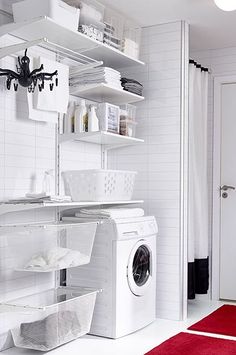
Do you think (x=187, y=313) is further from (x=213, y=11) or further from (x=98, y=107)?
(x=213, y=11)

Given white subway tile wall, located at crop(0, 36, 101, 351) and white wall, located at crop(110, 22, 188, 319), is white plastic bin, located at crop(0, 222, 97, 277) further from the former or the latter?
white wall, located at crop(110, 22, 188, 319)

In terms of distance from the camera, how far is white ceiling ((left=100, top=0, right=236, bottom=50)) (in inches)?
147

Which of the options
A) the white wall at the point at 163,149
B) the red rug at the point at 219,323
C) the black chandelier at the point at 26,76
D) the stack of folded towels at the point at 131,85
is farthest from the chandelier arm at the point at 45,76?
the red rug at the point at 219,323

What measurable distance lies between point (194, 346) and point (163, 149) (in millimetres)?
1576

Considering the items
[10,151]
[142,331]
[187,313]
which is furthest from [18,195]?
[187,313]

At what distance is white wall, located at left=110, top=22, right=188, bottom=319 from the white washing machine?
0.35 m

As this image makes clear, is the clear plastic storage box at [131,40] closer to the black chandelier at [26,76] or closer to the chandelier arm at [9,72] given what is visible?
the black chandelier at [26,76]

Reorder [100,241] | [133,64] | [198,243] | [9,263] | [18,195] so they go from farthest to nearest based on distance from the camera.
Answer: [198,243]
[133,64]
[100,241]
[18,195]
[9,263]

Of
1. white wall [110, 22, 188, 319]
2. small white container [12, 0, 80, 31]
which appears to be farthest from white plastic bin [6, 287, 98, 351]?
small white container [12, 0, 80, 31]

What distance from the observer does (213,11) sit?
3.90 m

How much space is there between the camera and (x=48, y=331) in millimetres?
3182

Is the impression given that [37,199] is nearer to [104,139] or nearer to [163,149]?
[104,139]

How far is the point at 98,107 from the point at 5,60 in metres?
0.83

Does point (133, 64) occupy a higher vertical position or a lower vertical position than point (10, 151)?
higher
